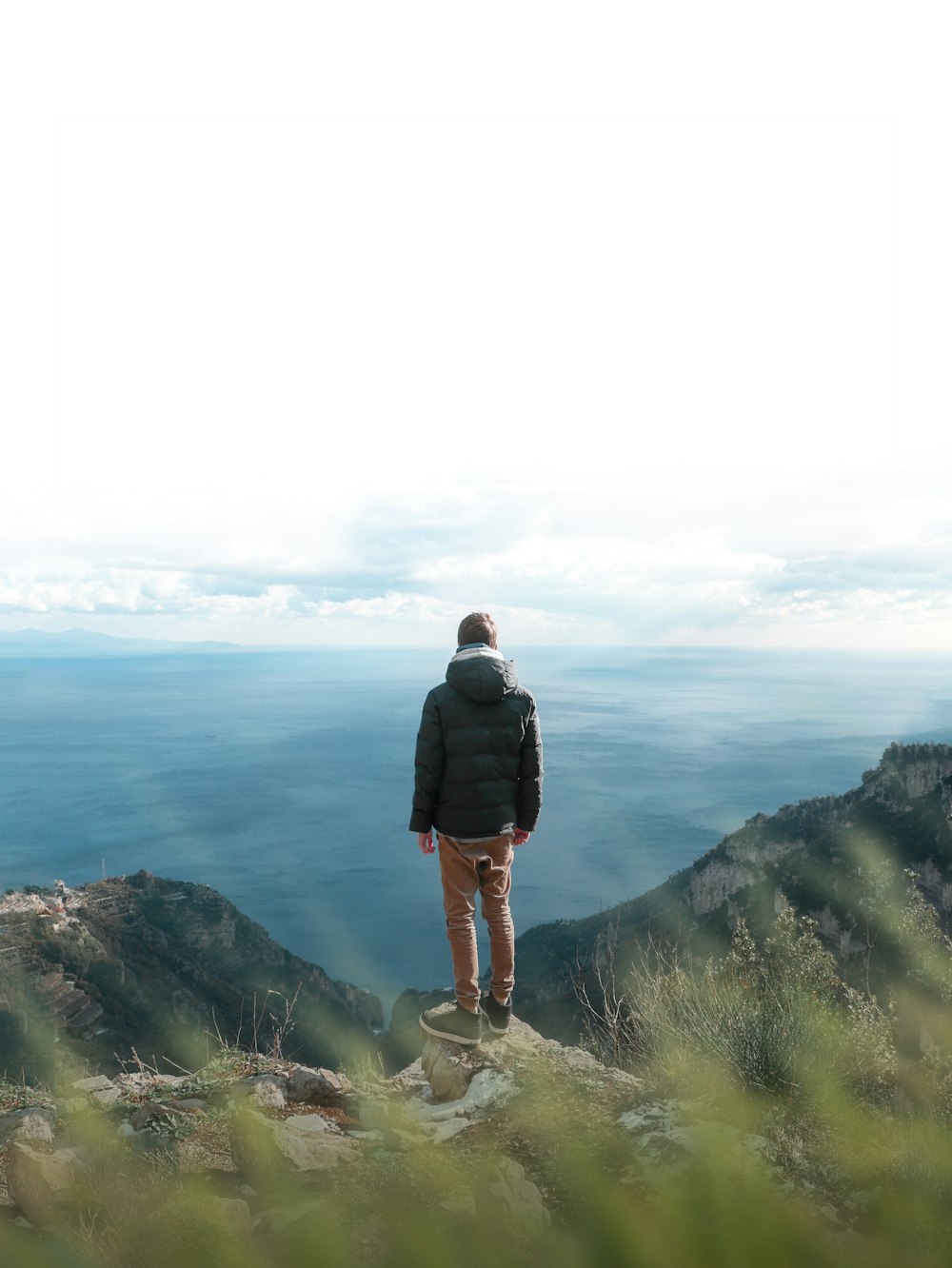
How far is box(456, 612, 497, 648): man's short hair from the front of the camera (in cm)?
482

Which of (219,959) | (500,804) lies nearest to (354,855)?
(219,959)

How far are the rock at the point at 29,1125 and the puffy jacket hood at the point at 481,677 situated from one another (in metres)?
3.58

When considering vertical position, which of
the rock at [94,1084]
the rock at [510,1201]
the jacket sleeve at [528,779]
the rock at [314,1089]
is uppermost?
the jacket sleeve at [528,779]

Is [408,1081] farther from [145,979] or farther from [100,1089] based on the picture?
[145,979]

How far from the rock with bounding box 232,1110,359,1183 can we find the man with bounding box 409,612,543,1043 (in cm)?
121

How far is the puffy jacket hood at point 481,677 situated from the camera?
4512mm

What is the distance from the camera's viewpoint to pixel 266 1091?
450 cm

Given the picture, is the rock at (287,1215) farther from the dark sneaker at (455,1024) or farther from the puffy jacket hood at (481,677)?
the puffy jacket hood at (481,677)

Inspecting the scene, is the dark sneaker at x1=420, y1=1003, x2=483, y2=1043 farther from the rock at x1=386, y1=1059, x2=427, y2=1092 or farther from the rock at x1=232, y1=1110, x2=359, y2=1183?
the rock at x1=232, y1=1110, x2=359, y2=1183

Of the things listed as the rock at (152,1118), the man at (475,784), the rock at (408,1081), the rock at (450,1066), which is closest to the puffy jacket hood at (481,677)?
the man at (475,784)

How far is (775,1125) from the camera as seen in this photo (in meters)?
3.61

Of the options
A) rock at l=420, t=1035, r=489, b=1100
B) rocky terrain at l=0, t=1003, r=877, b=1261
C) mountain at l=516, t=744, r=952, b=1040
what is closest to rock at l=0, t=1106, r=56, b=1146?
rocky terrain at l=0, t=1003, r=877, b=1261

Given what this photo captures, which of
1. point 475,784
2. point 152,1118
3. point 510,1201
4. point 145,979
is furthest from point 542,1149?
point 145,979

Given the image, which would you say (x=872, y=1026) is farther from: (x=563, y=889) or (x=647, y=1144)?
(x=563, y=889)
